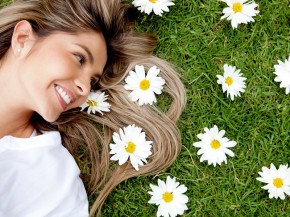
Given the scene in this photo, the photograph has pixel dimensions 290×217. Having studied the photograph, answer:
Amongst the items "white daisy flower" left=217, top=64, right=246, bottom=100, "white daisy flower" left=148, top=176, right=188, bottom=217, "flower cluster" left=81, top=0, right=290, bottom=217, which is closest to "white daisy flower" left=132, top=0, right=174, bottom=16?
"flower cluster" left=81, top=0, right=290, bottom=217

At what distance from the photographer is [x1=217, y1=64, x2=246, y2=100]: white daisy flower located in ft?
7.53

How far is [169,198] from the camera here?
2287 mm

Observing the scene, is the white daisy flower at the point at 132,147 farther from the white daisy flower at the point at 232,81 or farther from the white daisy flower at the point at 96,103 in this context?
the white daisy flower at the point at 232,81

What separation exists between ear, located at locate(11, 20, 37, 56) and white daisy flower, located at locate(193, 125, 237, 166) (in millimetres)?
829

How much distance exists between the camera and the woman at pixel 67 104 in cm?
202

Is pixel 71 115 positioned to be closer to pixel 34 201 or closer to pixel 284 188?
pixel 34 201

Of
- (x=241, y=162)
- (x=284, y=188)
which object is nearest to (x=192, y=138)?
(x=241, y=162)

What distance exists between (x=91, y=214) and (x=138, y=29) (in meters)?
0.87

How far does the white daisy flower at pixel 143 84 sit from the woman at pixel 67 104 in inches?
1.3

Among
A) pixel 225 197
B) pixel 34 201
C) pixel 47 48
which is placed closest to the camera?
pixel 47 48

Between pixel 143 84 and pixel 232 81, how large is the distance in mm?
397

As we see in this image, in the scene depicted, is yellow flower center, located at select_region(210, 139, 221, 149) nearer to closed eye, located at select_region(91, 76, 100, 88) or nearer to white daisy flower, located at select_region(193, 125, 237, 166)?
white daisy flower, located at select_region(193, 125, 237, 166)

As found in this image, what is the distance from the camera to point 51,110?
6.62 ft

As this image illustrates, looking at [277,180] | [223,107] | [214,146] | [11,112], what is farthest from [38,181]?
[277,180]
